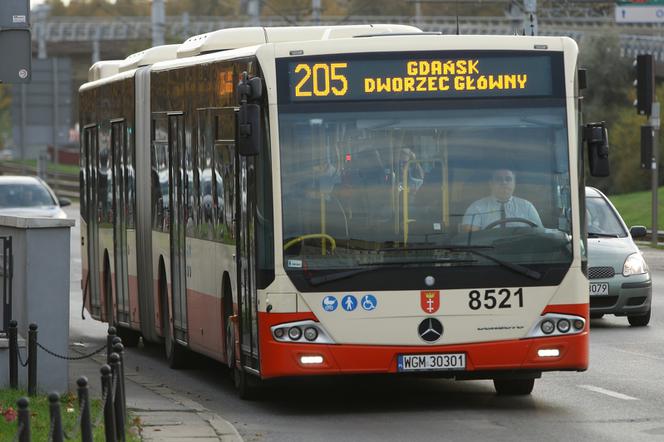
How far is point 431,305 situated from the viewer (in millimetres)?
13422

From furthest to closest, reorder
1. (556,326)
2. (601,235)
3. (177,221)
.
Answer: (601,235) < (177,221) < (556,326)

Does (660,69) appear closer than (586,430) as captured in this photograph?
No

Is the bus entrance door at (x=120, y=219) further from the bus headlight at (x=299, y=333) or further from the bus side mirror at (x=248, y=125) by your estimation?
the bus headlight at (x=299, y=333)

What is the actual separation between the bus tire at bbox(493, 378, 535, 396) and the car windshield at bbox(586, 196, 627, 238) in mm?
7377

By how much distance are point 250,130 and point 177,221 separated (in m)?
4.15

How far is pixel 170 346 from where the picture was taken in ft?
59.1

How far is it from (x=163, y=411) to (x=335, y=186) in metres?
2.04

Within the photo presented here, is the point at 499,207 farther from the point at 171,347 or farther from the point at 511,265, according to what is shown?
the point at 171,347

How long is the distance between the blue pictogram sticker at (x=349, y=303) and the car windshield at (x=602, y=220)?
9.13m

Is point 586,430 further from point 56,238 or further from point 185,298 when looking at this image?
point 185,298

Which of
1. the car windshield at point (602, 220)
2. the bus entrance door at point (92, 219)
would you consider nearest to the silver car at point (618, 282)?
the car windshield at point (602, 220)

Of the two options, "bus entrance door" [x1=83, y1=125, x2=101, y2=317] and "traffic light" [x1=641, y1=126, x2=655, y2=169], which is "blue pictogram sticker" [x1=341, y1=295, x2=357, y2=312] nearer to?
"bus entrance door" [x1=83, y1=125, x2=101, y2=317]

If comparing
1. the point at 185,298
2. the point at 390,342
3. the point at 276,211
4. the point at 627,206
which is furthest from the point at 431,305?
the point at 627,206

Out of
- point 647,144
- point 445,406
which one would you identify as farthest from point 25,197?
point 445,406
